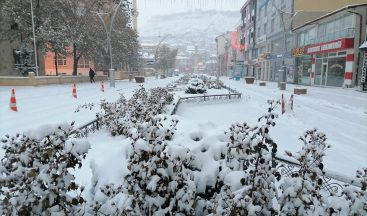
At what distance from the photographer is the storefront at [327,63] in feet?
90.4

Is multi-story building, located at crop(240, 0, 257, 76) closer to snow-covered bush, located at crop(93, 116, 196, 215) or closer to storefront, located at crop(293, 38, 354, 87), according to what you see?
storefront, located at crop(293, 38, 354, 87)

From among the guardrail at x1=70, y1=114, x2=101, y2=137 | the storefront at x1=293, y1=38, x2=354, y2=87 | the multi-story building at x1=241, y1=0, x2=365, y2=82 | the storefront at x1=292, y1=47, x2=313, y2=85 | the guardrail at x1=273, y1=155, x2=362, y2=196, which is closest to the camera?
the guardrail at x1=273, y1=155, x2=362, y2=196

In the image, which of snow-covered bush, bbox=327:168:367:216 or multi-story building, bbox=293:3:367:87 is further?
multi-story building, bbox=293:3:367:87


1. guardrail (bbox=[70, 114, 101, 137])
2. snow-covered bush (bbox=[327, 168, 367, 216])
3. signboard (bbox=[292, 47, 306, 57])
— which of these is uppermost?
signboard (bbox=[292, 47, 306, 57])

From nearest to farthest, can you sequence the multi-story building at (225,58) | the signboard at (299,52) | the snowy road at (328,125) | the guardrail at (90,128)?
the snowy road at (328,125), the guardrail at (90,128), the signboard at (299,52), the multi-story building at (225,58)

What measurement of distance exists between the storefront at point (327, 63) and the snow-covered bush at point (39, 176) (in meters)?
30.2

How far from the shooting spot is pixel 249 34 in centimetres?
6894

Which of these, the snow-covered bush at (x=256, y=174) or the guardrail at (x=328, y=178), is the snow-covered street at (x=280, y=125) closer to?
the snow-covered bush at (x=256, y=174)

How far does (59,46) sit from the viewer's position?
96.1ft

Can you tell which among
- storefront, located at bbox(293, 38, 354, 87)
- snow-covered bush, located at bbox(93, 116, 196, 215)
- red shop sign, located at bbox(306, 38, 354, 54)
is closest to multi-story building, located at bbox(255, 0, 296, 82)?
storefront, located at bbox(293, 38, 354, 87)

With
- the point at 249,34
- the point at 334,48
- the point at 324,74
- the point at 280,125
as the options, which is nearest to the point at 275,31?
the point at 324,74

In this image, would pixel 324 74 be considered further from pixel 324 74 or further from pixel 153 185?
pixel 153 185

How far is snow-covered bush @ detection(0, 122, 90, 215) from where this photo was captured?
2.34m

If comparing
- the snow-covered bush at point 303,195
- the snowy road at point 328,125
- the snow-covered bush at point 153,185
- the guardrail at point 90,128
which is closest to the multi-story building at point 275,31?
the snowy road at point 328,125
